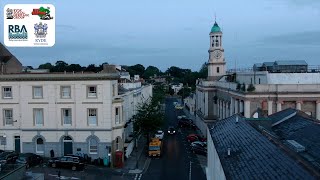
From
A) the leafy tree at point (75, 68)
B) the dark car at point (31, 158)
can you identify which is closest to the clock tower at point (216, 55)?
the leafy tree at point (75, 68)

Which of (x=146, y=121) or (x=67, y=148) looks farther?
(x=146, y=121)

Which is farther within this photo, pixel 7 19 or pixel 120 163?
pixel 120 163

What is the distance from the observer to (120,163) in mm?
41188

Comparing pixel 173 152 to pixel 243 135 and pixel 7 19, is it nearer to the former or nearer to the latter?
pixel 7 19

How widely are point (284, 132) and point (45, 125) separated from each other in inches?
1056

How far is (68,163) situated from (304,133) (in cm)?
2443

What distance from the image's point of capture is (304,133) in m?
19.9

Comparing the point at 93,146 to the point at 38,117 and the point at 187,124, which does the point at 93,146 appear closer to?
the point at 38,117

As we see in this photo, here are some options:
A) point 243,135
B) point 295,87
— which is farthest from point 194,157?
point 243,135

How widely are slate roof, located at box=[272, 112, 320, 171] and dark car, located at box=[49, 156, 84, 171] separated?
65.3 ft

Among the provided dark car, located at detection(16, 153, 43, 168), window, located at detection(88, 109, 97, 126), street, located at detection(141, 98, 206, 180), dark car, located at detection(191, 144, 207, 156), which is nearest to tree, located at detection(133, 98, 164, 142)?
street, located at detection(141, 98, 206, 180)

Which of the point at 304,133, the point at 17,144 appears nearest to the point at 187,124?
the point at 17,144

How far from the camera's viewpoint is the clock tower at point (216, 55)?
229 feet

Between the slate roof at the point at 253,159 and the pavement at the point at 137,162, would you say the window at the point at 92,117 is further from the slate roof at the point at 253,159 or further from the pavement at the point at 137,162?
the slate roof at the point at 253,159
